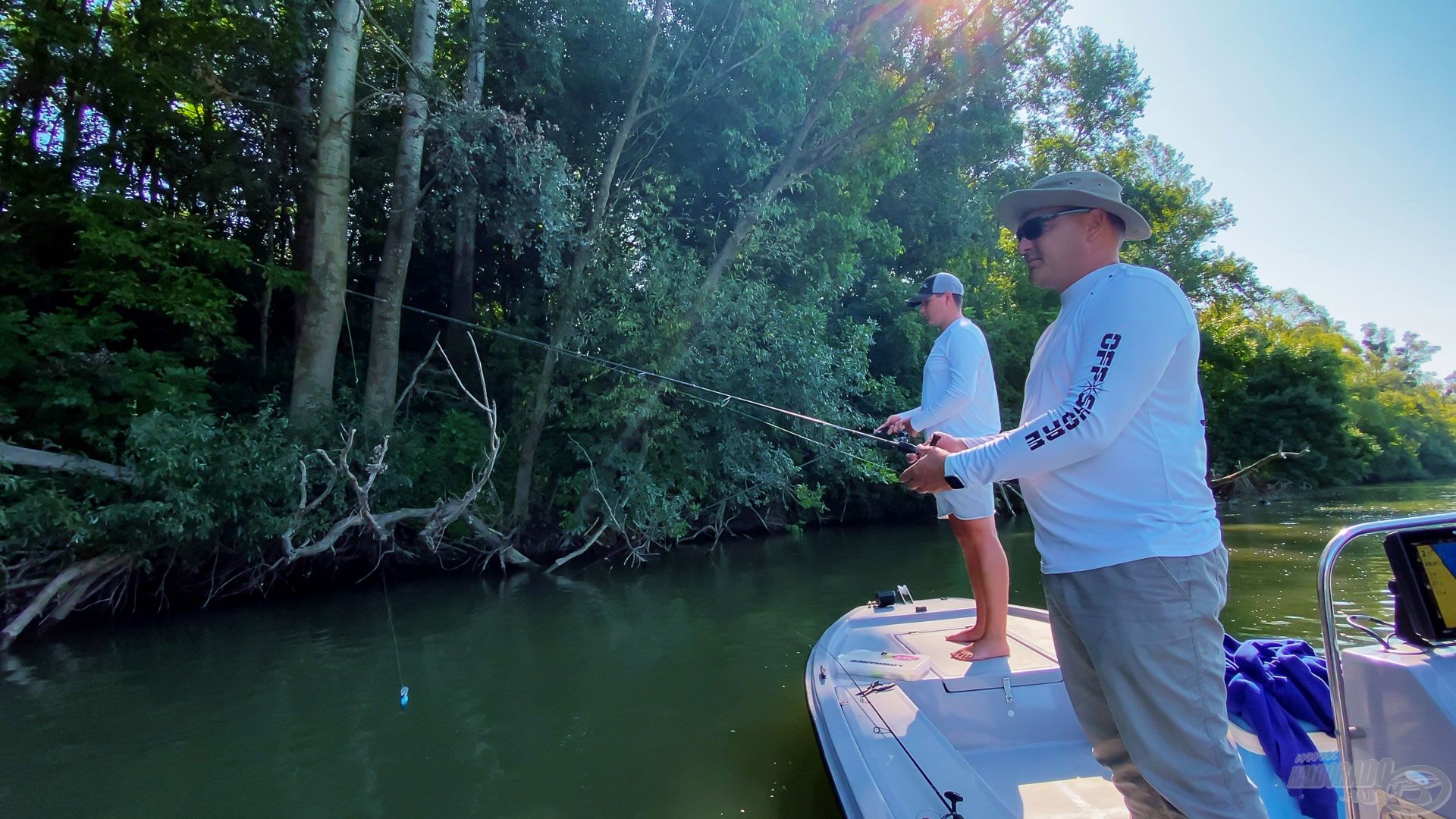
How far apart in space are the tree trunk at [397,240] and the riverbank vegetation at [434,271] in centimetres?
4

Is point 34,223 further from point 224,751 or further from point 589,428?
point 224,751

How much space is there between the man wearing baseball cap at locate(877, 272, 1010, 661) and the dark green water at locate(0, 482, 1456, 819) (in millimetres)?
1101

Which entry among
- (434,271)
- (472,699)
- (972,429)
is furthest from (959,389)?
(434,271)

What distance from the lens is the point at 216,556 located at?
9625 millimetres

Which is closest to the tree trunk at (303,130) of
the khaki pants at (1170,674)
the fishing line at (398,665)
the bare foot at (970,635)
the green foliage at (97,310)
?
the green foliage at (97,310)

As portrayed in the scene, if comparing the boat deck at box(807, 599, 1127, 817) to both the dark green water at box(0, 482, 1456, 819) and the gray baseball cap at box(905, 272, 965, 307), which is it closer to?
the dark green water at box(0, 482, 1456, 819)

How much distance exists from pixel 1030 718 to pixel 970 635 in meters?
0.73

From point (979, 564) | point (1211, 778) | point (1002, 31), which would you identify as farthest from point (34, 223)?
point (1002, 31)

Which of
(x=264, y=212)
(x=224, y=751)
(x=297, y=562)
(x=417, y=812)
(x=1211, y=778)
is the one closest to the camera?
(x=1211, y=778)

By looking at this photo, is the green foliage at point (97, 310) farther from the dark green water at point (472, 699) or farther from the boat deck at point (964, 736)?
the boat deck at point (964, 736)

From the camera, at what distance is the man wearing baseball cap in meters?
3.78

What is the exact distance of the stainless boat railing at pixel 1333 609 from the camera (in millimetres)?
1717

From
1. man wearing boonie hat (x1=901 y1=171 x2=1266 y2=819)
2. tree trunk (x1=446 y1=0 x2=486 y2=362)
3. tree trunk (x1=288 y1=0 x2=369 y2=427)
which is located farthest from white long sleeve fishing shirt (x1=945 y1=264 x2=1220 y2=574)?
tree trunk (x1=288 y1=0 x2=369 y2=427)

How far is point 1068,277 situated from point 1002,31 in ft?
49.6
